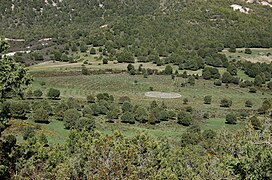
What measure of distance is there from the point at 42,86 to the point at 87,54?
57615 millimetres

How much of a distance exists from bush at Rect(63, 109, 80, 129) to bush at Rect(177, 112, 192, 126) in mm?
26144

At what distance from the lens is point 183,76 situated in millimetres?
165125

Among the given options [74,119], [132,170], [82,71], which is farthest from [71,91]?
[132,170]

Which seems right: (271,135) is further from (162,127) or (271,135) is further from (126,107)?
(126,107)

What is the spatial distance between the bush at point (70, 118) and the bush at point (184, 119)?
2614 cm

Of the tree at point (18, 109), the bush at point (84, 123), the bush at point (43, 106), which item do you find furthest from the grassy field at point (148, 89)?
the tree at point (18, 109)

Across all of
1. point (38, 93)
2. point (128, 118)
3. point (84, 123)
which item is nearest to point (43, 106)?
point (84, 123)

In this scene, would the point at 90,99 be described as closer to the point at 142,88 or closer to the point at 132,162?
the point at 142,88

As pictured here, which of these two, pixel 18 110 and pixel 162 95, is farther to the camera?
pixel 162 95

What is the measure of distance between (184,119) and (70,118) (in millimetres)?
28931

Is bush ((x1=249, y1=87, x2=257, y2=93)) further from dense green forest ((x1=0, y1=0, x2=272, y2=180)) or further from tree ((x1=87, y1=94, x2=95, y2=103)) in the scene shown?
tree ((x1=87, y1=94, x2=95, y2=103))

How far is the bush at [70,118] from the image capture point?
101 m

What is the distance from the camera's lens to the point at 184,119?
114188 mm

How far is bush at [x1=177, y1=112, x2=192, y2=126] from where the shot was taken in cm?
11406
